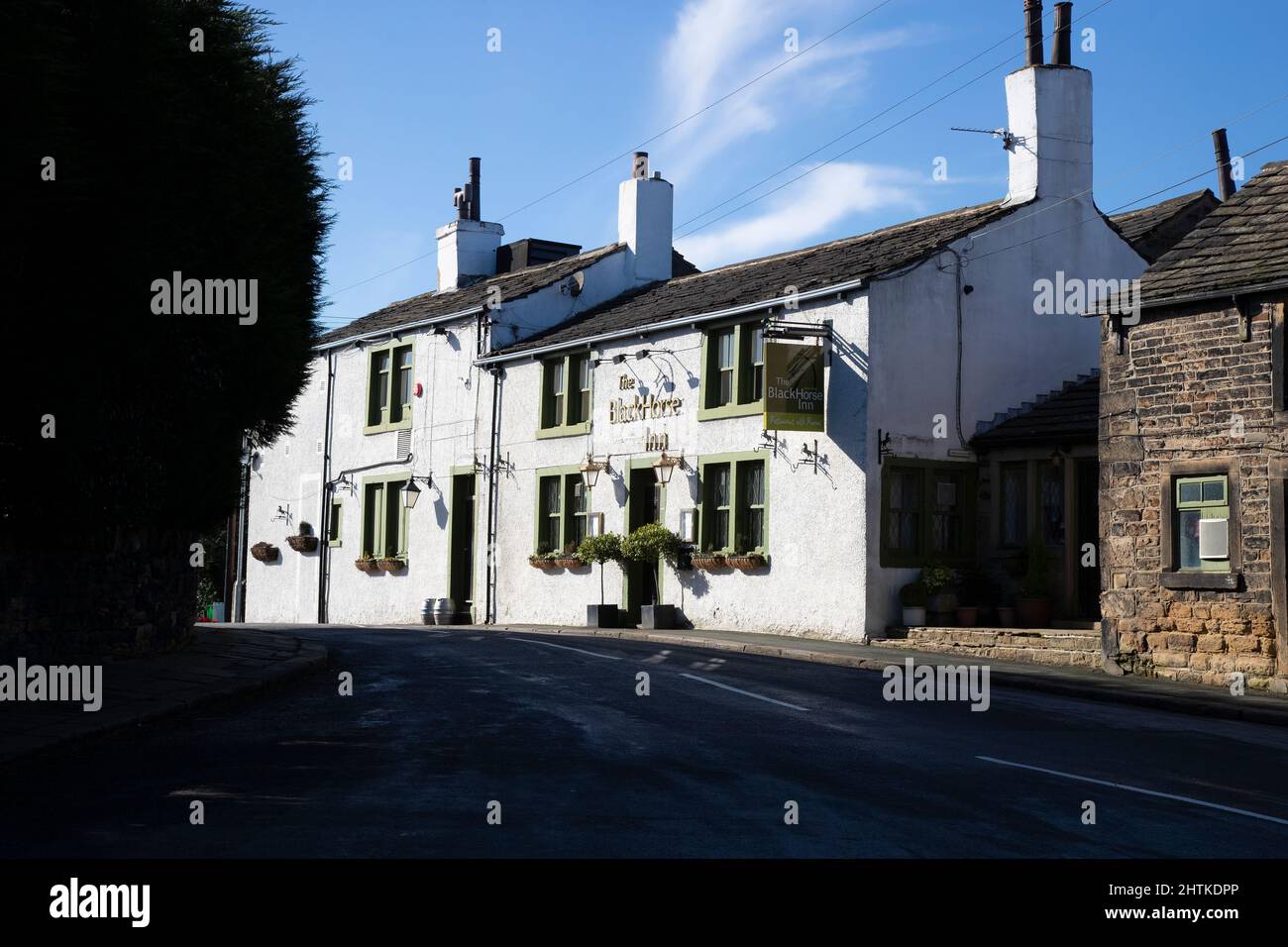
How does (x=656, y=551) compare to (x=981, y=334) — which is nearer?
(x=981, y=334)

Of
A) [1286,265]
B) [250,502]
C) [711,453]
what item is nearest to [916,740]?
[1286,265]

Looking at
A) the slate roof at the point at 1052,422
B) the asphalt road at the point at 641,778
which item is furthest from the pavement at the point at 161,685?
the slate roof at the point at 1052,422

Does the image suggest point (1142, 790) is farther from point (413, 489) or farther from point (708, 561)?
point (413, 489)

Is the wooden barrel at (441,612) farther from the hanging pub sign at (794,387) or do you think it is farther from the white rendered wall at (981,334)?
the white rendered wall at (981,334)

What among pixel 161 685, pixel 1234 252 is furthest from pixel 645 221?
pixel 161 685

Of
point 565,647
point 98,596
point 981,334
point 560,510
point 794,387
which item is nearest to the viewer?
point 98,596

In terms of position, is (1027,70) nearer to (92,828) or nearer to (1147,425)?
(1147,425)

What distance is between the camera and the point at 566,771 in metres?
9.54

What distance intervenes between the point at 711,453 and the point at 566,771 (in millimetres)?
18107

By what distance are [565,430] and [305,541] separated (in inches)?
428

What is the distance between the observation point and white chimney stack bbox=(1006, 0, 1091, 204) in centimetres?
2573

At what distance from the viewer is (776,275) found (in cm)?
2836

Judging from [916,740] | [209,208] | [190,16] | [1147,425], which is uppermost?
[190,16]

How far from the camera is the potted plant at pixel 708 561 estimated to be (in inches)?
1051
